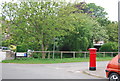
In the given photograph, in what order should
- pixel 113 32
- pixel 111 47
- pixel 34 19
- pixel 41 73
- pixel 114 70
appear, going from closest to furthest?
pixel 114 70 < pixel 41 73 < pixel 34 19 < pixel 111 47 < pixel 113 32

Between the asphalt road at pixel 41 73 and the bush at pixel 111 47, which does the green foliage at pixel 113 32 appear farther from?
the asphalt road at pixel 41 73

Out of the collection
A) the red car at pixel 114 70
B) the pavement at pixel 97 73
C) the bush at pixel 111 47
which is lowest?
the pavement at pixel 97 73

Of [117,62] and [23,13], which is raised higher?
[23,13]

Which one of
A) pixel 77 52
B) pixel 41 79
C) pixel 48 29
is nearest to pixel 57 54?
pixel 77 52

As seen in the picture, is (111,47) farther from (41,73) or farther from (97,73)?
(41,73)

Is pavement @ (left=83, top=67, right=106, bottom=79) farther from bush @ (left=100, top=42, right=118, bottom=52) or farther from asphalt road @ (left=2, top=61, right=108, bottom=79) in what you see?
bush @ (left=100, top=42, right=118, bottom=52)

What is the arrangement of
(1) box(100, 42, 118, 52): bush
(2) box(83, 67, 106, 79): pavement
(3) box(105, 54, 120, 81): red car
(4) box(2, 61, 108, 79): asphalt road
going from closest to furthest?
(3) box(105, 54, 120, 81): red car, (4) box(2, 61, 108, 79): asphalt road, (2) box(83, 67, 106, 79): pavement, (1) box(100, 42, 118, 52): bush

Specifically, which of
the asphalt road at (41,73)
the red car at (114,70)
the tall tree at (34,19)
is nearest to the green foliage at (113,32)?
the tall tree at (34,19)

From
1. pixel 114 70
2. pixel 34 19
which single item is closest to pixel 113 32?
pixel 34 19

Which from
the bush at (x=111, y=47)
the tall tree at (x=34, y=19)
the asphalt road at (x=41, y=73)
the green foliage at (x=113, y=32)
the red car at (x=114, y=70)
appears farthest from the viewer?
the green foliage at (x=113, y=32)

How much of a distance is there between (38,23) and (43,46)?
11.4ft

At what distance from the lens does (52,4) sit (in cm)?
2272

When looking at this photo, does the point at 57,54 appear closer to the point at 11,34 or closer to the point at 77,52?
the point at 77,52

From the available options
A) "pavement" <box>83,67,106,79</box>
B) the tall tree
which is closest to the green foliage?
the tall tree
